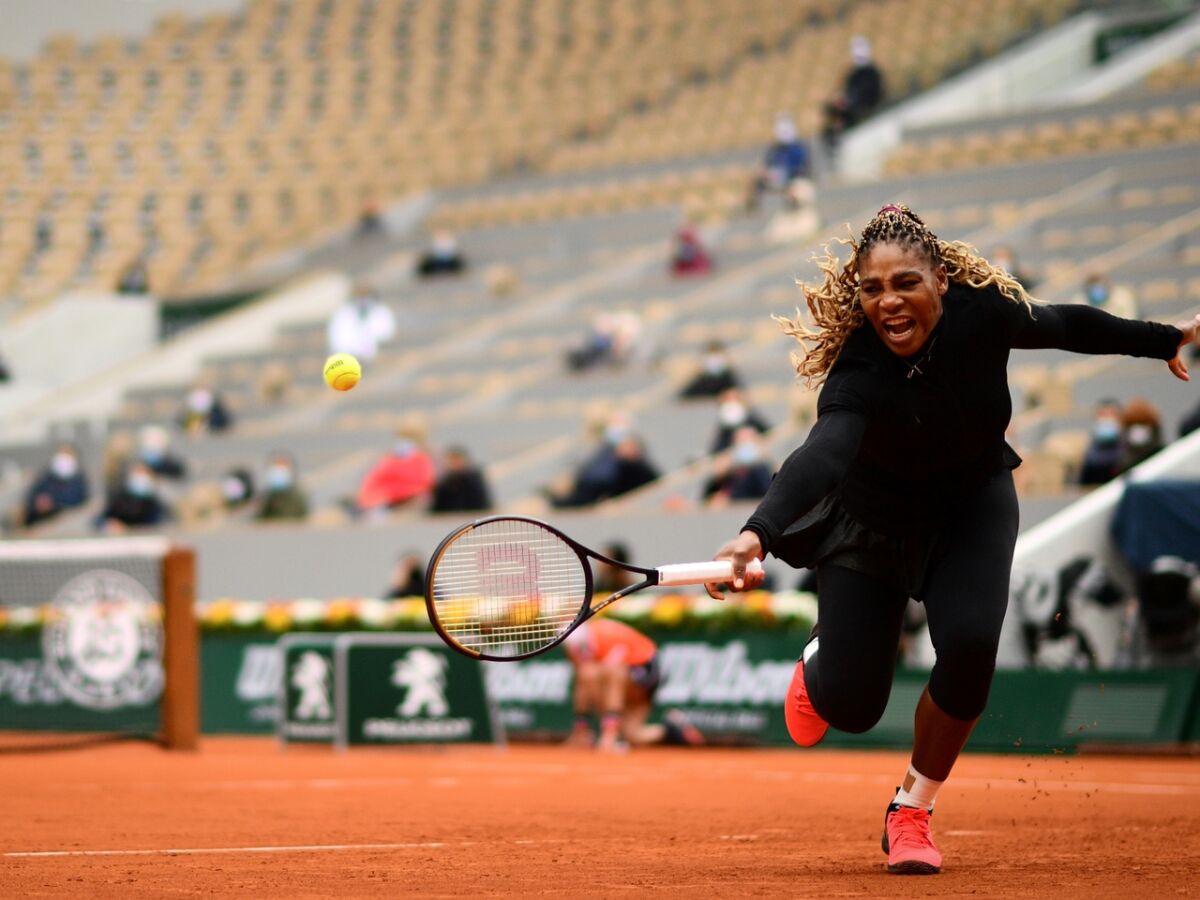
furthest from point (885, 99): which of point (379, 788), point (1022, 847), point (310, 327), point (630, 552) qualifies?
point (1022, 847)

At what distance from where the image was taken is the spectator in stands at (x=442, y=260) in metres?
27.1

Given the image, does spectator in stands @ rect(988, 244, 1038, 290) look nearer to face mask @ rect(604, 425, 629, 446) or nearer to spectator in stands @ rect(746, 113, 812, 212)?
face mask @ rect(604, 425, 629, 446)

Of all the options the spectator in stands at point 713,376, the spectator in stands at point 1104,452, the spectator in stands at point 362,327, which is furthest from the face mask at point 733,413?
the spectator in stands at point 362,327

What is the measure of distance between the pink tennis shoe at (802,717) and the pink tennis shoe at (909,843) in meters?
0.38

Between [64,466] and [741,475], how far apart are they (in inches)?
379

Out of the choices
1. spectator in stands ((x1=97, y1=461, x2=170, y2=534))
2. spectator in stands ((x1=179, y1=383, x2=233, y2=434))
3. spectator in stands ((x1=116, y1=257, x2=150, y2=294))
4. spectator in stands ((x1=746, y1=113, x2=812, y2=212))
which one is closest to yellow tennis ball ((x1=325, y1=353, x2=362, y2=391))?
spectator in stands ((x1=97, y1=461, x2=170, y2=534))

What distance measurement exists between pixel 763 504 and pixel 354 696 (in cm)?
1016

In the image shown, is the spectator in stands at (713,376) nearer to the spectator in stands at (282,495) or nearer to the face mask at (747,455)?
the face mask at (747,455)

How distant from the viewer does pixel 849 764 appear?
13.3 metres

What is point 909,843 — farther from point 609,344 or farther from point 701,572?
point 609,344

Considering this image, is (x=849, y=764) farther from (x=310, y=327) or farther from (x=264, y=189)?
(x=264, y=189)

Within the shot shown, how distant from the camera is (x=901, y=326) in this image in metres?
6.27

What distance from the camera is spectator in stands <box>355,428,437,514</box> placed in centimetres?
1983

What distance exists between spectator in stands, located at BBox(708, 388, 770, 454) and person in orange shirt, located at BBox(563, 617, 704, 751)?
139 inches
